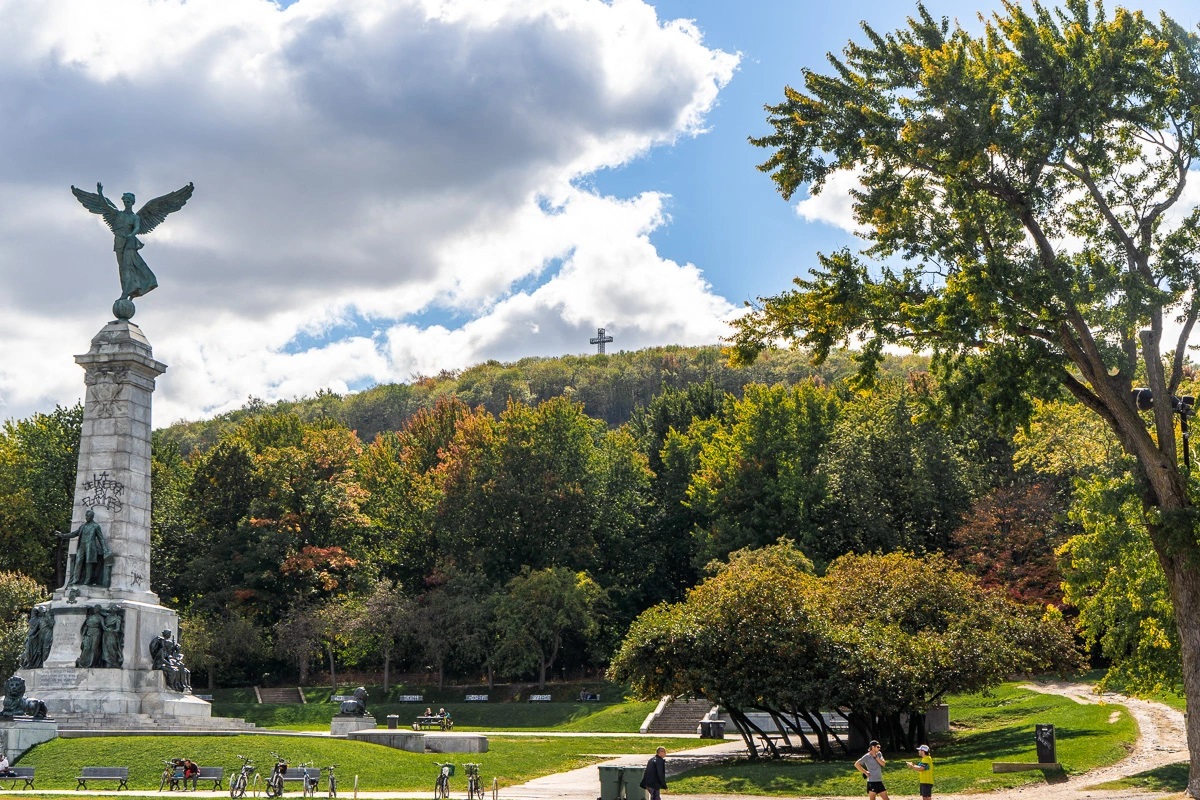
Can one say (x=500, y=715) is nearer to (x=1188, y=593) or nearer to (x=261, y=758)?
(x=261, y=758)

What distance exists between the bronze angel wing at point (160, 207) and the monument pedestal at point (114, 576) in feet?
11.4

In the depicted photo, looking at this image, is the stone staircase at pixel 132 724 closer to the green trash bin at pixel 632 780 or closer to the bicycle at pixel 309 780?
the bicycle at pixel 309 780

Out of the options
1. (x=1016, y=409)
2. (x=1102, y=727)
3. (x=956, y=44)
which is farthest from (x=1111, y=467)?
(x=956, y=44)

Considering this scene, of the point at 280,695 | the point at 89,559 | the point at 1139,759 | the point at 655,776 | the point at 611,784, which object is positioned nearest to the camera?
the point at 655,776

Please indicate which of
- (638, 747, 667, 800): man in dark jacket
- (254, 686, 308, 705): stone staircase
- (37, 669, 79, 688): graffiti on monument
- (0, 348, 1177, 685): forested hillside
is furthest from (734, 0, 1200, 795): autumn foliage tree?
(254, 686, 308, 705): stone staircase

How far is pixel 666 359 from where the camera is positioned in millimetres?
134250

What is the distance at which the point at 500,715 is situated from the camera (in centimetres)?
5200

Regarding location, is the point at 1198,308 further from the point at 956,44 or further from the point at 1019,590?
the point at 1019,590

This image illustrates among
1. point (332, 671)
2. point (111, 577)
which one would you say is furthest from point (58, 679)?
point (332, 671)

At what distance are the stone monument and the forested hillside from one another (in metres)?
22.7

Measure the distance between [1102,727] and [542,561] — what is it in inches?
1450

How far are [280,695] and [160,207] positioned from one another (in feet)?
96.5

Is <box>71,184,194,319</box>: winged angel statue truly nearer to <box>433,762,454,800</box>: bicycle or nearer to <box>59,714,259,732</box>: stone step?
<box>59,714,259,732</box>: stone step

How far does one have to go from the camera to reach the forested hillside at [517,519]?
5672cm
